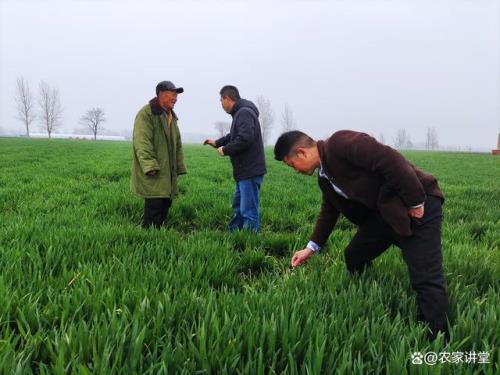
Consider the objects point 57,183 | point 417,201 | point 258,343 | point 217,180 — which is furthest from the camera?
point 217,180

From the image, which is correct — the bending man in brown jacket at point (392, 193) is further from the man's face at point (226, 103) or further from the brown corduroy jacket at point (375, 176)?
the man's face at point (226, 103)

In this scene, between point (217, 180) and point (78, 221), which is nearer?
point (78, 221)

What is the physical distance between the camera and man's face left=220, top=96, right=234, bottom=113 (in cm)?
482

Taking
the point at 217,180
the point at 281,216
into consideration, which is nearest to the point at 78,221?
the point at 281,216

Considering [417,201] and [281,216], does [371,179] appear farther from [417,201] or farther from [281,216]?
[281,216]

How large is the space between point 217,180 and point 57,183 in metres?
3.82

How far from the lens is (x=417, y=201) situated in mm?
2039

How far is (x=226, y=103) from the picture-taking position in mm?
4844

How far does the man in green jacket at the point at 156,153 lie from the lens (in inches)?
165

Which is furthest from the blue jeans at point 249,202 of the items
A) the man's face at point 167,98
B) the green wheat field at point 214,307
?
the man's face at point 167,98

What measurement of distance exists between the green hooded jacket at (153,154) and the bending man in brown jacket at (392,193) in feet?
7.65

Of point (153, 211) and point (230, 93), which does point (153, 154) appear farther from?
point (230, 93)

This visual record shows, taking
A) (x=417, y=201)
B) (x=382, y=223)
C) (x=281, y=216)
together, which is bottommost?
(x=281, y=216)

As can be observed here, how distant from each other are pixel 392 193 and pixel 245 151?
9.31ft
